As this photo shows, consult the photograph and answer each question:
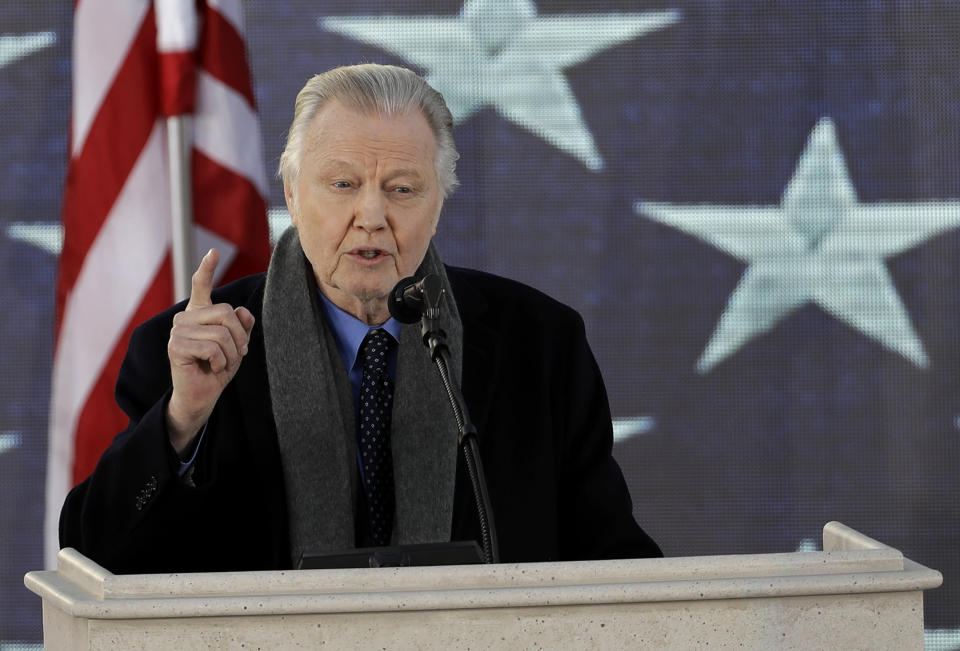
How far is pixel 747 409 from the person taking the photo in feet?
10.8

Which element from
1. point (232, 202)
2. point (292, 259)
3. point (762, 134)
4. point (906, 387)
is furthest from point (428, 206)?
point (906, 387)

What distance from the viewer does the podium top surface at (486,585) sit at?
91 centimetres

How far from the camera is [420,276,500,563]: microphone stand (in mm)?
1173

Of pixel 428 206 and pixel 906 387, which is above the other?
pixel 428 206

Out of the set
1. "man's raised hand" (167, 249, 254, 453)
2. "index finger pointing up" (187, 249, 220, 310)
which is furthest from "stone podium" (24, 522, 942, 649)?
"index finger pointing up" (187, 249, 220, 310)

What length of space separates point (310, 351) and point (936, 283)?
218 cm

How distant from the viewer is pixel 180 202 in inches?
106

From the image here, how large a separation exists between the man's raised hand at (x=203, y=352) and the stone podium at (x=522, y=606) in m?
0.31

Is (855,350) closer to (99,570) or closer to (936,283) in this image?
(936,283)

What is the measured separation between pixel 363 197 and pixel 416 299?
0.32 meters

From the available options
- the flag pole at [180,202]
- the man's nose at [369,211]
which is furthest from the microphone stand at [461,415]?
the flag pole at [180,202]

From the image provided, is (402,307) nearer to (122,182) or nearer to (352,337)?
(352,337)

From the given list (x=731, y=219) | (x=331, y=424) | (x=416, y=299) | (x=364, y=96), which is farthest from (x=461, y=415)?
(x=731, y=219)

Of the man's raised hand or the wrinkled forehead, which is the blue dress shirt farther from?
the man's raised hand
